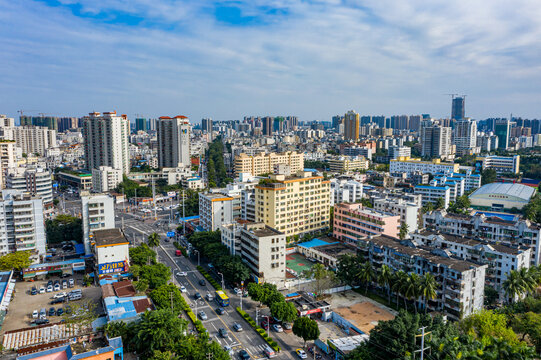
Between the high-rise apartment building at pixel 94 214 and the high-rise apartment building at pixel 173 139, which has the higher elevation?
the high-rise apartment building at pixel 173 139

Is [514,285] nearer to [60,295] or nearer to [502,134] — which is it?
[60,295]

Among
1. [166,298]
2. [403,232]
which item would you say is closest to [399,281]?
[403,232]

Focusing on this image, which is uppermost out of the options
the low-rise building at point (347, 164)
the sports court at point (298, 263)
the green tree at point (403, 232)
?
the low-rise building at point (347, 164)

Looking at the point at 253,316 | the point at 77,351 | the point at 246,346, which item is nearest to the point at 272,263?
the point at 253,316

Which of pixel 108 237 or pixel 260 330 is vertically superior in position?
pixel 108 237

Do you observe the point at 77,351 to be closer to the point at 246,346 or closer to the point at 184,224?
the point at 246,346

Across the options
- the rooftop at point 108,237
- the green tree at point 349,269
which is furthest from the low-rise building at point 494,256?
the rooftop at point 108,237

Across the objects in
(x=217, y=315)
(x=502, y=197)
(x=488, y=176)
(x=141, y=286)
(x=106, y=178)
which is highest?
(x=488, y=176)

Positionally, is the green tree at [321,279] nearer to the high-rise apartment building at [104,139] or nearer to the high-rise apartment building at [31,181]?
the high-rise apartment building at [31,181]
